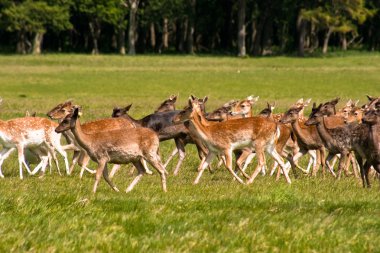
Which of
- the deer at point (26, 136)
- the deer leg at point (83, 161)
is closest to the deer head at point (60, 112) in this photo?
the deer at point (26, 136)

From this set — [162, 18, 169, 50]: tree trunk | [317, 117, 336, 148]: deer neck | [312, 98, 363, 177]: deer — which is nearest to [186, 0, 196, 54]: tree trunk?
[162, 18, 169, 50]: tree trunk

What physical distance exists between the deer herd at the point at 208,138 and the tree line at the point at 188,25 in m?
57.3

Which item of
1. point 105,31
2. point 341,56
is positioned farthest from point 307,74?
point 105,31

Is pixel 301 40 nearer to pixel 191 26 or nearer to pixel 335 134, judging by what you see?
pixel 191 26

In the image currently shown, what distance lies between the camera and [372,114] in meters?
14.6

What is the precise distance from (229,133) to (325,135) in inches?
93.2

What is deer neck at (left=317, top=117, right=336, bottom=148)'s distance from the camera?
16.8 m

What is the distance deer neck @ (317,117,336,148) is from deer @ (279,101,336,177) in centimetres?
66

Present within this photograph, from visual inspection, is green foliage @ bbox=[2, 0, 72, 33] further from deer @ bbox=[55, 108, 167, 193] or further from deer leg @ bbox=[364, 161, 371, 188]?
deer leg @ bbox=[364, 161, 371, 188]

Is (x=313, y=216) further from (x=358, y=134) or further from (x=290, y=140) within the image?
(x=290, y=140)

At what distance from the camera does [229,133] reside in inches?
602

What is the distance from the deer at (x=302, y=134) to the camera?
17516mm

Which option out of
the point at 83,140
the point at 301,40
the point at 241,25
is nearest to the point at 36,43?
the point at 241,25

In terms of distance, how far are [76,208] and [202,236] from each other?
1.91 metres
